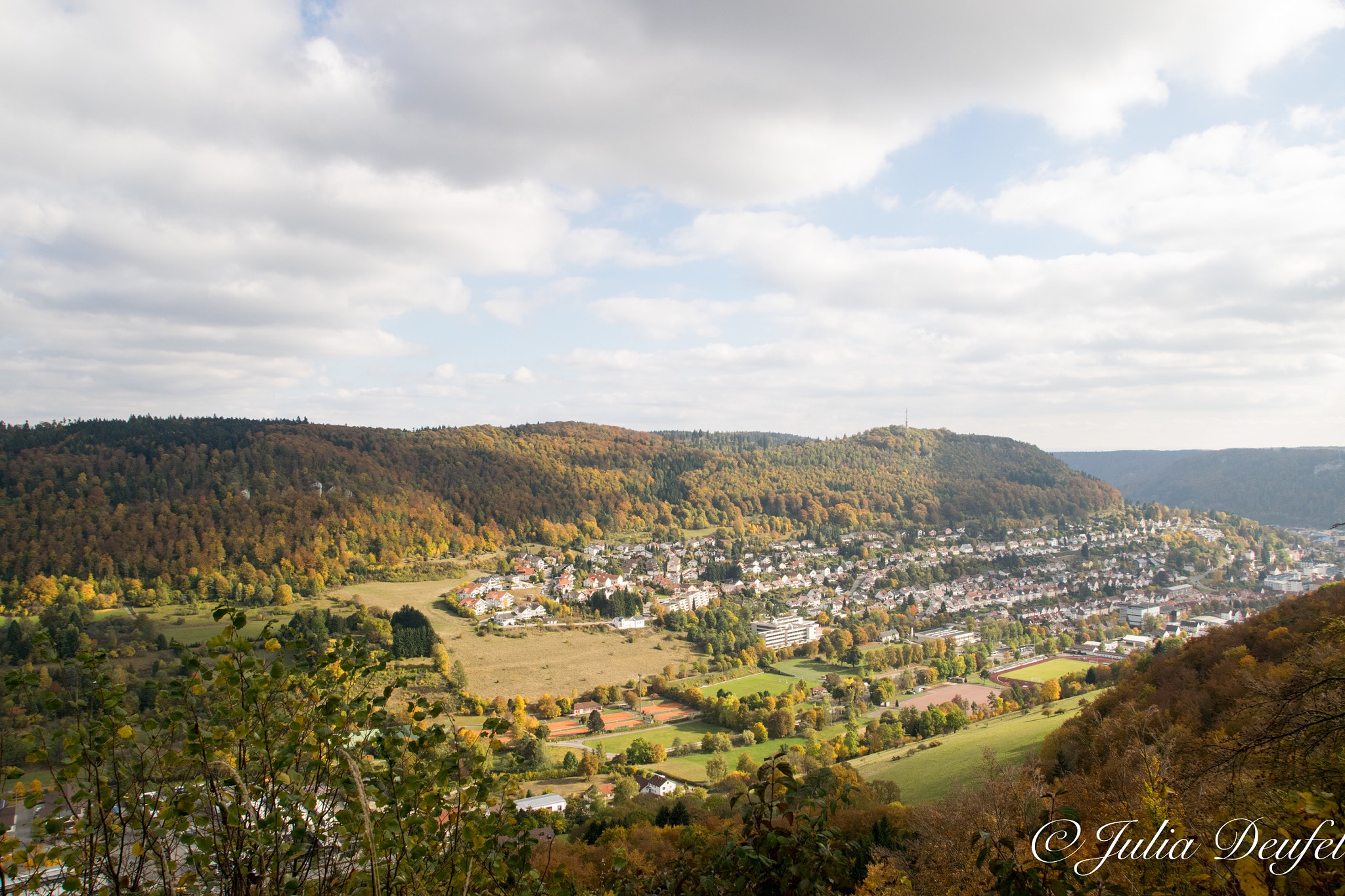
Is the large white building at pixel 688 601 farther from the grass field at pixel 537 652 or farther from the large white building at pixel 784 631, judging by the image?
the grass field at pixel 537 652

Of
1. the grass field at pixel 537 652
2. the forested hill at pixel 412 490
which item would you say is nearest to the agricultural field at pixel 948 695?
the grass field at pixel 537 652

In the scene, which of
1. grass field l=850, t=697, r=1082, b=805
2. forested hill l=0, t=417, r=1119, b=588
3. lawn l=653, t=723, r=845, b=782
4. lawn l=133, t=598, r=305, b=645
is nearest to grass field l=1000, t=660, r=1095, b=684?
grass field l=850, t=697, r=1082, b=805

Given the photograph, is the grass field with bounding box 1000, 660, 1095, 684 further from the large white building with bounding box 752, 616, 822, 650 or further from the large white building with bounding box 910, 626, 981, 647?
A: the large white building with bounding box 752, 616, 822, 650

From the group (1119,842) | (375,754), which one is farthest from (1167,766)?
(375,754)

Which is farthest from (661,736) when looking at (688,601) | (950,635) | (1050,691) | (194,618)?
(950,635)

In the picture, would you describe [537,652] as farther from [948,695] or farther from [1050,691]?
[1050,691]

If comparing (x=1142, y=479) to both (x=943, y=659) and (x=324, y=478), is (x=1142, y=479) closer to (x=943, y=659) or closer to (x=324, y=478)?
(x=943, y=659)
